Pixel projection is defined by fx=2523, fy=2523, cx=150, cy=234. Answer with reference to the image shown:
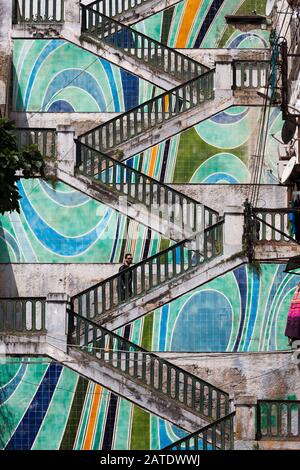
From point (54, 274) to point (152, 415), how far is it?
498 cm

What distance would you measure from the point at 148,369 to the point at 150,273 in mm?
2432

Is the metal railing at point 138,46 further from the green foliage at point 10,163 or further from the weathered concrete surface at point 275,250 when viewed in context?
the green foliage at point 10,163

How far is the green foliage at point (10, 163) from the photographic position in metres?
47.5

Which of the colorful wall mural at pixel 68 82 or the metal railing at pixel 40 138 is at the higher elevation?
the colorful wall mural at pixel 68 82

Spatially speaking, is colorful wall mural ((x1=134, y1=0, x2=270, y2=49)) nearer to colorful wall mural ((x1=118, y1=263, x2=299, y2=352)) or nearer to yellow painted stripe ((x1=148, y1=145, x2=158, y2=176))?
yellow painted stripe ((x1=148, y1=145, x2=158, y2=176))

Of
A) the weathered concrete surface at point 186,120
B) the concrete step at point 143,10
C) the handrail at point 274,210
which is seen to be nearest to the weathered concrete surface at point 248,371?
the handrail at point 274,210

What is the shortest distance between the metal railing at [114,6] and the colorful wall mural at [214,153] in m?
4.83

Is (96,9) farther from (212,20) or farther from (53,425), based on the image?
(53,425)

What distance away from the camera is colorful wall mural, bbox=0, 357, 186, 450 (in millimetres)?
48562

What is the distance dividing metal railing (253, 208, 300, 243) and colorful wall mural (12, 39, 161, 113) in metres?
6.15

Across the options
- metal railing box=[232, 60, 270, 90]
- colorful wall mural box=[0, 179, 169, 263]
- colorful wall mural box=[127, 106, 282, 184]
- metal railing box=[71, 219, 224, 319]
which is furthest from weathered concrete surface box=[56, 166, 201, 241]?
metal railing box=[232, 60, 270, 90]

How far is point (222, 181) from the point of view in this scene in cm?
5422

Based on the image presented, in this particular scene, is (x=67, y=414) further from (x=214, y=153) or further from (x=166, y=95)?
(x=166, y=95)

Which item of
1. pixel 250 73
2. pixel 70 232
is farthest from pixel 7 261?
pixel 250 73
